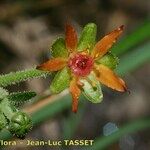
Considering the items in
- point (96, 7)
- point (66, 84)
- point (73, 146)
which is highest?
point (96, 7)

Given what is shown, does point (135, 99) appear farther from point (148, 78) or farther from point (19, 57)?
point (19, 57)

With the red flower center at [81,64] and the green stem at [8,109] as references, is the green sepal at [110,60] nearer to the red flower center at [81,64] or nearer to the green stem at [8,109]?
the red flower center at [81,64]

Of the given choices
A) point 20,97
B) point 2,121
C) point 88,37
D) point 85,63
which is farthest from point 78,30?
point 2,121

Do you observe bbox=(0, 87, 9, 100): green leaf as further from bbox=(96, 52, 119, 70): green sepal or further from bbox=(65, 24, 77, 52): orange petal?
bbox=(96, 52, 119, 70): green sepal

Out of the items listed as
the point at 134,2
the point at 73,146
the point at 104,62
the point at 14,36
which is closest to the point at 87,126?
the point at 73,146

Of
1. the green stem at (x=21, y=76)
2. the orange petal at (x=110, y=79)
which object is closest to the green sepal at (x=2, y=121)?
the green stem at (x=21, y=76)

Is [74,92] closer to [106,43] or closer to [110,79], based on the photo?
[110,79]
